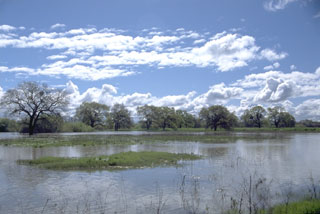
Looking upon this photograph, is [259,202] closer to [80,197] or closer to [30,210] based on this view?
[80,197]

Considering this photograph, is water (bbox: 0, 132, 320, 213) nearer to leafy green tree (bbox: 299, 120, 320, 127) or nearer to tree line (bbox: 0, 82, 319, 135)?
tree line (bbox: 0, 82, 319, 135)

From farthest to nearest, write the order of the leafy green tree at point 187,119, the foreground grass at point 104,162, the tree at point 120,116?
1. the leafy green tree at point 187,119
2. the tree at point 120,116
3. the foreground grass at point 104,162

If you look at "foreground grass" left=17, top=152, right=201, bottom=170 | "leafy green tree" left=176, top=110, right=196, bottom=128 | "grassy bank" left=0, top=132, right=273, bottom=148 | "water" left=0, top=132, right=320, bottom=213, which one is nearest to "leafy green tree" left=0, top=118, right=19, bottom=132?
"grassy bank" left=0, top=132, right=273, bottom=148

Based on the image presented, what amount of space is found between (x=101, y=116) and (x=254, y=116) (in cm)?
7297

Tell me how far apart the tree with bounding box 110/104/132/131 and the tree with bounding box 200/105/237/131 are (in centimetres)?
3807

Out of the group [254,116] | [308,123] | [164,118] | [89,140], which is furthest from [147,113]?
[308,123]

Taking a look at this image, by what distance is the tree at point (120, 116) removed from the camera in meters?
125

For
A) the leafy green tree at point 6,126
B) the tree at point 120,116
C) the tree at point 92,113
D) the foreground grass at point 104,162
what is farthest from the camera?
the tree at point 120,116

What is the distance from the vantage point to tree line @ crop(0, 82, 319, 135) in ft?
196

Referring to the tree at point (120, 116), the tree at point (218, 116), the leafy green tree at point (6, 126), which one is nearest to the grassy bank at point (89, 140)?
the tree at point (218, 116)

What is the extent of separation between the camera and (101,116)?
115 meters

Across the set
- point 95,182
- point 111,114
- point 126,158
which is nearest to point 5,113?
point 126,158

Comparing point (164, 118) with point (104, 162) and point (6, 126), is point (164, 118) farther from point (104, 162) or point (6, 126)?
point (104, 162)

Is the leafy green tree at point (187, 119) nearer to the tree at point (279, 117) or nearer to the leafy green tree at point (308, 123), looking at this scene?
the tree at point (279, 117)
